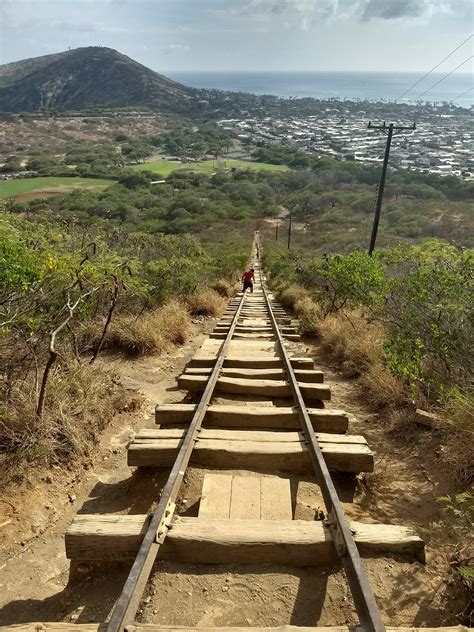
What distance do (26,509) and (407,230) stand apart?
166 feet

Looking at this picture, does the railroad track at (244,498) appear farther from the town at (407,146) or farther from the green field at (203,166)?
the green field at (203,166)

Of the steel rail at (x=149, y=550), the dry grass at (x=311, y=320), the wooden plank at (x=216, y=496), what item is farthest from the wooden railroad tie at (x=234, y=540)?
the dry grass at (x=311, y=320)

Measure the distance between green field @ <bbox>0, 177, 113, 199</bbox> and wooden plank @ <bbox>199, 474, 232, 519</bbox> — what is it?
78361 millimetres

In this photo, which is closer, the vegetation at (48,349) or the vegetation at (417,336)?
the vegetation at (48,349)

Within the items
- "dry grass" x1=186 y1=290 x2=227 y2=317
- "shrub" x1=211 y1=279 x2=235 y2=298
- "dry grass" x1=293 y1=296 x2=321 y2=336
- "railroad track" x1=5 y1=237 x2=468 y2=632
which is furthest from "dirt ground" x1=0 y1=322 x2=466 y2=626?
"shrub" x1=211 y1=279 x2=235 y2=298

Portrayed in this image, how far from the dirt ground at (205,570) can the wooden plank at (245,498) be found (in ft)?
1.16

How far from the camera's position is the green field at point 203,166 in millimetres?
117625

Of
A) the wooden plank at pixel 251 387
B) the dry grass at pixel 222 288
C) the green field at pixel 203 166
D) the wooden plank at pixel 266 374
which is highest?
the wooden plank at pixel 251 387

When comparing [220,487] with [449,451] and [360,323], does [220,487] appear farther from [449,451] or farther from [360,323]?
[360,323]

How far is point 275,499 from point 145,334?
5.12 metres

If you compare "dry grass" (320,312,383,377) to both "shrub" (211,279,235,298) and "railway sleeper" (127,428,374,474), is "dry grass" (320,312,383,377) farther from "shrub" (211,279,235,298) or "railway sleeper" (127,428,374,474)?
"shrub" (211,279,235,298)

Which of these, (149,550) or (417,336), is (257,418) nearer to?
(149,550)

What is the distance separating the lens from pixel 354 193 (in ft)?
275

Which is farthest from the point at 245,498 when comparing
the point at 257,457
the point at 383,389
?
the point at 383,389
